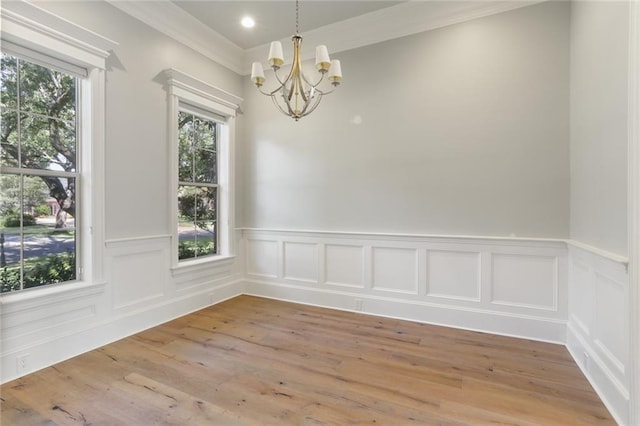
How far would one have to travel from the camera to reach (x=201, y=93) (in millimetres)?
3781

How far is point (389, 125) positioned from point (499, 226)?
62.6 inches

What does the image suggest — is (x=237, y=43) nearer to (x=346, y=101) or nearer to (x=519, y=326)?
(x=346, y=101)

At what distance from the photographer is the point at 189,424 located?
181cm

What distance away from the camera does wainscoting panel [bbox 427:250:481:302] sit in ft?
10.6

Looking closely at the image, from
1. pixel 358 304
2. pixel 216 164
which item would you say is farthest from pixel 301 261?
pixel 216 164

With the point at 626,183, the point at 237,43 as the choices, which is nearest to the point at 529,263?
the point at 626,183

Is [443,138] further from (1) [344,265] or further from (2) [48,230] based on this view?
(2) [48,230]

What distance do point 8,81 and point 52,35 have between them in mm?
488

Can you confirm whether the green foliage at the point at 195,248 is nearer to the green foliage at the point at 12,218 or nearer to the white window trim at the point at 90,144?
the white window trim at the point at 90,144

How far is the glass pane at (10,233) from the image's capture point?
2.33 metres

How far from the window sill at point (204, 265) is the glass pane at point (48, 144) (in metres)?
1.45

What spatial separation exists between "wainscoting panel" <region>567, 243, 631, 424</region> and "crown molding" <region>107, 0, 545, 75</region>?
2491 millimetres

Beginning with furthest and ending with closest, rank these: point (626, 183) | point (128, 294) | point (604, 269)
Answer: point (128, 294)
point (604, 269)
point (626, 183)

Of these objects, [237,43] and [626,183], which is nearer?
[626,183]
